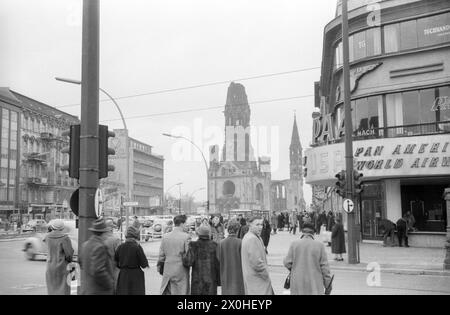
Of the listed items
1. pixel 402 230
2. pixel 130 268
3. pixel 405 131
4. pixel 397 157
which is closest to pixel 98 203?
pixel 130 268

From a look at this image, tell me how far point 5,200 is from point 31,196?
813 cm

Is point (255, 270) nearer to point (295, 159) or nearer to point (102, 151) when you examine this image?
point (102, 151)

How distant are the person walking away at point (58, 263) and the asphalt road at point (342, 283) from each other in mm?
3475

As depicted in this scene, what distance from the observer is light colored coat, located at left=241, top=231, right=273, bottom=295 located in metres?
7.72

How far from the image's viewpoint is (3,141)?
63625mm

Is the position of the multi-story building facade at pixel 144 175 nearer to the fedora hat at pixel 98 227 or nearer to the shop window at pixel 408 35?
the shop window at pixel 408 35

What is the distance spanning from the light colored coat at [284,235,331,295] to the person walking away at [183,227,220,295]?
4.55 feet

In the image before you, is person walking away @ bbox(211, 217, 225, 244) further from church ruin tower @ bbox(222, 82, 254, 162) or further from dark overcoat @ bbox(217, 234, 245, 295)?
church ruin tower @ bbox(222, 82, 254, 162)

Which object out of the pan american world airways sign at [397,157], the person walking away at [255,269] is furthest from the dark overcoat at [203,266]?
the pan american world airways sign at [397,157]

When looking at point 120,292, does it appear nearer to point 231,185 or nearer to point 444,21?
point 444,21

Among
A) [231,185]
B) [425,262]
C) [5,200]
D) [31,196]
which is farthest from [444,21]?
[231,185]

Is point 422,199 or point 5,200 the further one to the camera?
point 5,200

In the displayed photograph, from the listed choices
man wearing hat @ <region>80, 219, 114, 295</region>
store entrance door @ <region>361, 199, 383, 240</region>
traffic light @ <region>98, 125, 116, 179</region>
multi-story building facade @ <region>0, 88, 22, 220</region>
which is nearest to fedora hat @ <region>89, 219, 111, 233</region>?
man wearing hat @ <region>80, 219, 114, 295</region>

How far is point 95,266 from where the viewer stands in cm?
688
